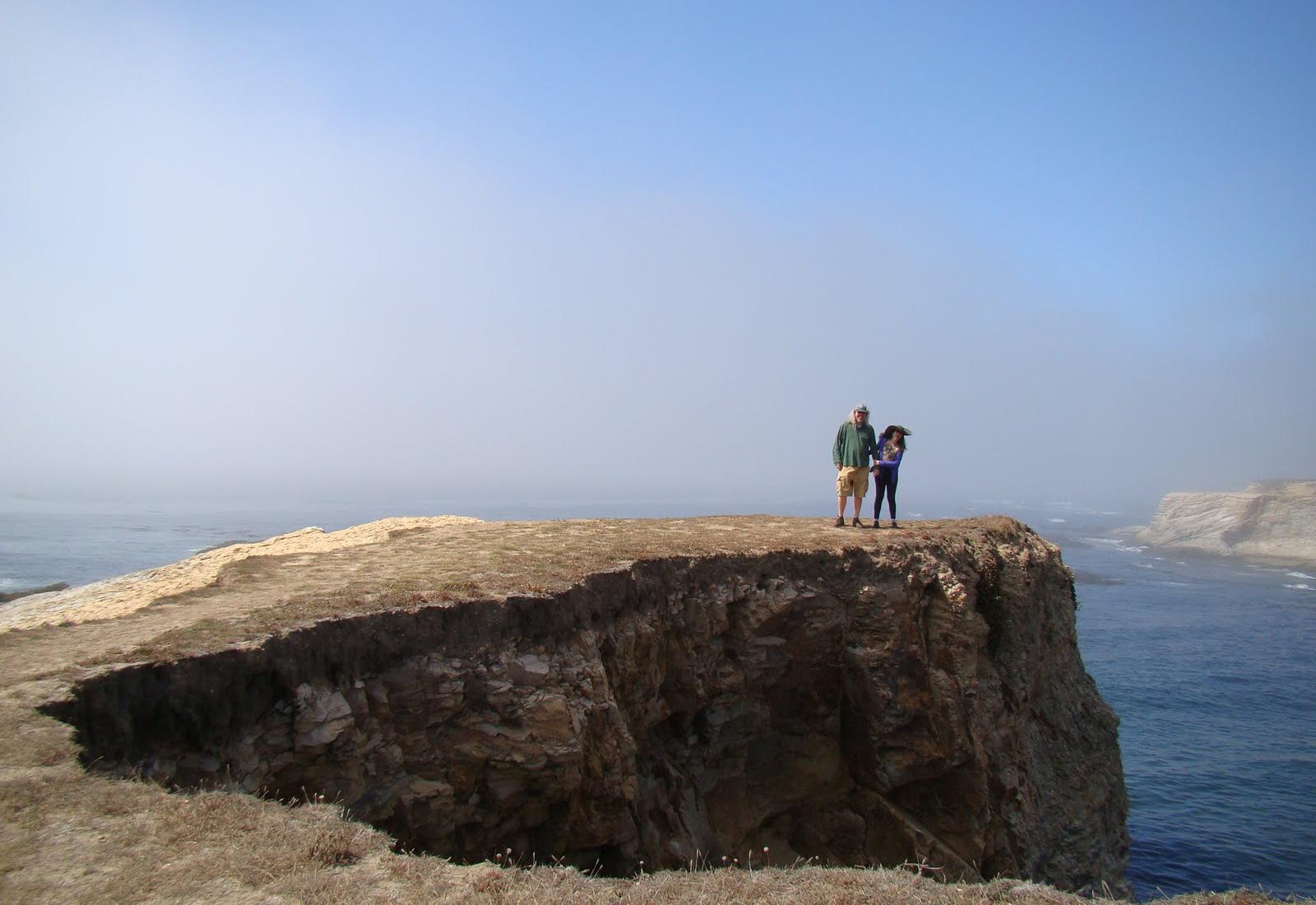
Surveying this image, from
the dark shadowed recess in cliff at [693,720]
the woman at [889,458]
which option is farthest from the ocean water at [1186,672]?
the woman at [889,458]

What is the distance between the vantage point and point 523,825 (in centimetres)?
1262

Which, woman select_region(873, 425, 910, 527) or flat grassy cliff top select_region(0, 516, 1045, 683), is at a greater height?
woman select_region(873, 425, 910, 527)

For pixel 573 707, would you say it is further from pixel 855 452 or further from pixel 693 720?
pixel 855 452

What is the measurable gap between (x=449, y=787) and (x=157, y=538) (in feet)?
249

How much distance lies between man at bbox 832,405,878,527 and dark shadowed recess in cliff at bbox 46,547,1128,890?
2713 mm

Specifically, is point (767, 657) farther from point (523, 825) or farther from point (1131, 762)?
point (1131, 762)

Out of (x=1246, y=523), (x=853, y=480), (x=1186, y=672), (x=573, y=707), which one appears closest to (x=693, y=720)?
(x=573, y=707)

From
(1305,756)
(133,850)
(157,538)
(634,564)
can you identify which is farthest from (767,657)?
(157,538)

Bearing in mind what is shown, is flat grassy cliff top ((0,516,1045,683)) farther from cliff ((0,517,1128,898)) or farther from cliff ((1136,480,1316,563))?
cliff ((1136,480,1316,563))

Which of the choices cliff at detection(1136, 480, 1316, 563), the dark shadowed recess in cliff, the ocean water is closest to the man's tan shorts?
the dark shadowed recess in cliff

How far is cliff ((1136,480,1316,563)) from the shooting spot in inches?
4033

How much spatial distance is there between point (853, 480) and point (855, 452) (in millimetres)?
850

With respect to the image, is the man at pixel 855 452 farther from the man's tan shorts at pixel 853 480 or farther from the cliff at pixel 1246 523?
the cliff at pixel 1246 523

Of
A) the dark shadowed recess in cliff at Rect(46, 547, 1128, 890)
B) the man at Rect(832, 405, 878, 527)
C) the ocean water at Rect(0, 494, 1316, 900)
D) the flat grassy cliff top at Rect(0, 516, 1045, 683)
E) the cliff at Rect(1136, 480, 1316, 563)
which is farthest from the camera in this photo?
the cliff at Rect(1136, 480, 1316, 563)
